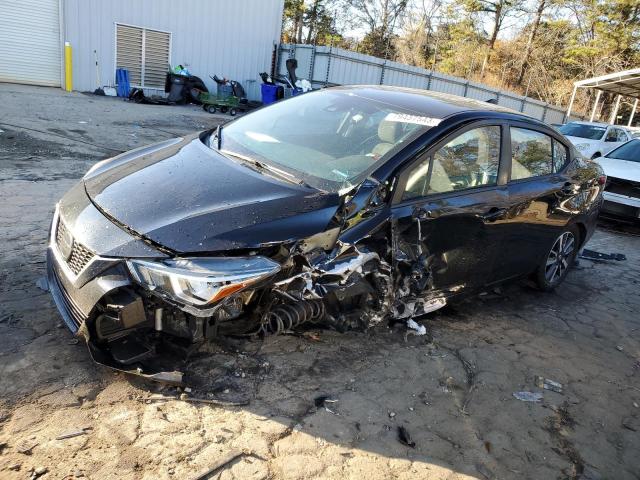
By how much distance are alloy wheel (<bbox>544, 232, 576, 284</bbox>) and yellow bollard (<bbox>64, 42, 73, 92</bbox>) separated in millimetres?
14951

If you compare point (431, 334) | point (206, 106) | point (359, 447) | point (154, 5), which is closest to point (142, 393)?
point (359, 447)

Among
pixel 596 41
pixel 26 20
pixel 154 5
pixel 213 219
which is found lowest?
pixel 213 219

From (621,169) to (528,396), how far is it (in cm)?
682

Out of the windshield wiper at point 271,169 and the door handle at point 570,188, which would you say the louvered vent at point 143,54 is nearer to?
the windshield wiper at point 271,169

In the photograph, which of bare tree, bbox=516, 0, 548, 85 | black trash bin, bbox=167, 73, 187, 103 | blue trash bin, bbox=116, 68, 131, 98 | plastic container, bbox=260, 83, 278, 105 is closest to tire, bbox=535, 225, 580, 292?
plastic container, bbox=260, 83, 278, 105

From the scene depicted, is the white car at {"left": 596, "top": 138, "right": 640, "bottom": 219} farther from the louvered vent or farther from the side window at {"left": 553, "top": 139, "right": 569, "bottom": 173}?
the louvered vent

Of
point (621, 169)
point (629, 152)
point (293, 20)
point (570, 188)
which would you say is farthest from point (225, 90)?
point (293, 20)

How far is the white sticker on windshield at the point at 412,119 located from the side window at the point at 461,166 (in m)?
0.18

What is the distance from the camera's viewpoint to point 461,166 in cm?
350

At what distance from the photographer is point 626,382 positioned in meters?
3.54

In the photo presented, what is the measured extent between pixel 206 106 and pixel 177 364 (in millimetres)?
14613

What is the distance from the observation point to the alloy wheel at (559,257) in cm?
473

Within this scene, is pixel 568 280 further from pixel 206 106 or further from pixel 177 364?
pixel 206 106

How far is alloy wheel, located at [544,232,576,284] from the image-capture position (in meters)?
4.73
